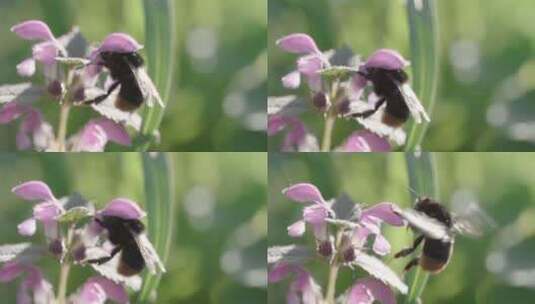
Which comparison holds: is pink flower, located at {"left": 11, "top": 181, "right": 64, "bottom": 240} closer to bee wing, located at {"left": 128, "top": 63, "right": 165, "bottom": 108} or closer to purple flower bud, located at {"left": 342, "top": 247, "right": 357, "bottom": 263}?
bee wing, located at {"left": 128, "top": 63, "right": 165, "bottom": 108}

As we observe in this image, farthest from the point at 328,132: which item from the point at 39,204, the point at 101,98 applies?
the point at 39,204

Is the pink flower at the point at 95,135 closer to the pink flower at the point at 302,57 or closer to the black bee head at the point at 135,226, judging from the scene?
the black bee head at the point at 135,226

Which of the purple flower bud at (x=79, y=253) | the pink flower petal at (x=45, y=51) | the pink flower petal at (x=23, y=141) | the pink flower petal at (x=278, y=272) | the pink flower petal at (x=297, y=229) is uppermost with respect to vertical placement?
the pink flower petal at (x=45, y=51)

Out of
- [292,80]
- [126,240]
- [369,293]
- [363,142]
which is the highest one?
[292,80]

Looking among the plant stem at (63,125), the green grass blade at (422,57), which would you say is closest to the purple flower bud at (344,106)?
the green grass blade at (422,57)

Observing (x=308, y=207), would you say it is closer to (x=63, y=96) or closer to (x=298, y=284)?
(x=298, y=284)

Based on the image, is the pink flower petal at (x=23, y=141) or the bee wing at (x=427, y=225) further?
the pink flower petal at (x=23, y=141)

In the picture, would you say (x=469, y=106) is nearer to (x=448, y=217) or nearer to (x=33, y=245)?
(x=448, y=217)

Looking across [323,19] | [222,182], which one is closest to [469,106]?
[323,19]
